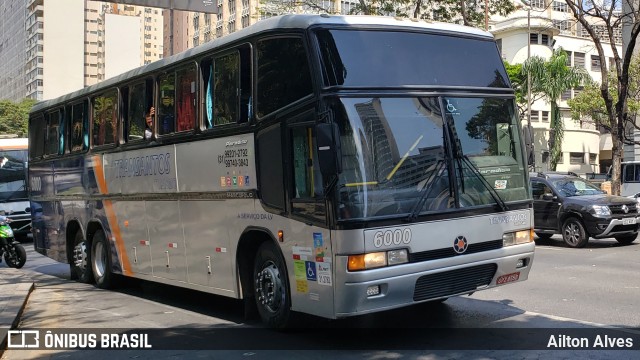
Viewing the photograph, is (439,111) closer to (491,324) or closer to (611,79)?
(491,324)

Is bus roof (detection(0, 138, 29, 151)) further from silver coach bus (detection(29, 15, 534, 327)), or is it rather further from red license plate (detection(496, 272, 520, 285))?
red license plate (detection(496, 272, 520, 285))

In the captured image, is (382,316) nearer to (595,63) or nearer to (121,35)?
(595,63)

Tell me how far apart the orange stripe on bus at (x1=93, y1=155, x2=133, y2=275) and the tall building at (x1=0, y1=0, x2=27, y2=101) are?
121333mm

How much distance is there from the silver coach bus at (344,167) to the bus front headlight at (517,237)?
0.09 ft

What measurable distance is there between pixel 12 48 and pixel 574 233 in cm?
14079

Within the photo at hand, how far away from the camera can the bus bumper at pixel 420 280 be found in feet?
20.4

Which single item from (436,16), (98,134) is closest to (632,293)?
(98,134)

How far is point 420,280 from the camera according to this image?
6477mm

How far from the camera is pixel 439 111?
6.81 m

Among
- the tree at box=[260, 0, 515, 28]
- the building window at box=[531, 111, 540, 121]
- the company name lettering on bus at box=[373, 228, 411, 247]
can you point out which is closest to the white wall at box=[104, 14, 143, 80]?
the building window at box=[531, 111, 540, 121]

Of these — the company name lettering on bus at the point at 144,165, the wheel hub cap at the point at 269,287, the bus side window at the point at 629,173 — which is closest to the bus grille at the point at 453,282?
the wheel hub cap at the point at 269,287

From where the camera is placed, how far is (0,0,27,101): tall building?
127m

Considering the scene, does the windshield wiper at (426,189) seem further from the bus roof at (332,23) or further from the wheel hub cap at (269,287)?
the wheel hub cap at (269,287)

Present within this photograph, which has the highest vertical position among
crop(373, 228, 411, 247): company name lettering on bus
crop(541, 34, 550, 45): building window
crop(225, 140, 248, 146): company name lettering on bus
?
crop(541, 34, 550, 45): building window
